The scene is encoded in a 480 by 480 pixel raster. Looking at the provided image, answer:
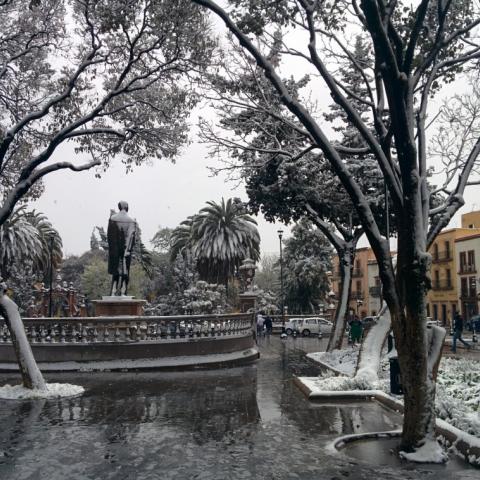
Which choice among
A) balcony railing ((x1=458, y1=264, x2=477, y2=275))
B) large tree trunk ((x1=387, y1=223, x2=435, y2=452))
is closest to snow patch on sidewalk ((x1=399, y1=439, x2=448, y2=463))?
large tree trunk ((x1=387, y1=223, x2=435, y2=452))

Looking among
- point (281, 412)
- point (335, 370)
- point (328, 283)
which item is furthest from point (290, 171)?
point (328, 283)

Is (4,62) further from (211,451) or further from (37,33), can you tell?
(211,451)

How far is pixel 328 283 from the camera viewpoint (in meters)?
53.8

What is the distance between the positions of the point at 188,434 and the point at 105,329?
9348 millimetres

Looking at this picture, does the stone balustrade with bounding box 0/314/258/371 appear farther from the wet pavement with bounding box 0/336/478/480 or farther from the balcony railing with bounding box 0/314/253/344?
the wet pavement with bounding box 0/336/478/480

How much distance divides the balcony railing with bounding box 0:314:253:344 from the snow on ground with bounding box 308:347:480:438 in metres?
5.19

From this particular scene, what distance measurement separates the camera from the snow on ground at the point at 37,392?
1193 cm

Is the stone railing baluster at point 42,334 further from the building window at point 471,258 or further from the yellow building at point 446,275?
the yellow building at point 446,275

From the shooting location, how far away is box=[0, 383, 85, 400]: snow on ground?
11.9 m

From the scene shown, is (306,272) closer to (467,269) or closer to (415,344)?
(467,269)

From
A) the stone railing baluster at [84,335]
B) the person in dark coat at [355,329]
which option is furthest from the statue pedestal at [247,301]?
the stone railing baluster at [84,335]

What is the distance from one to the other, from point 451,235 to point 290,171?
4806cm

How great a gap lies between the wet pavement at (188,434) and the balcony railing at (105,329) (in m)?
3.18

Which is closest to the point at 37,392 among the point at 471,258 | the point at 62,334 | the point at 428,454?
the point at 62,334
